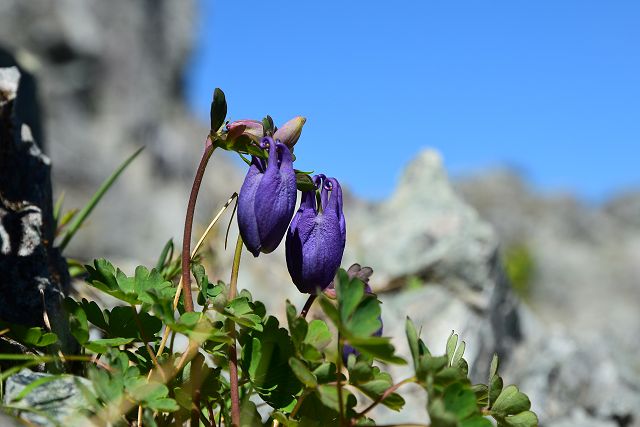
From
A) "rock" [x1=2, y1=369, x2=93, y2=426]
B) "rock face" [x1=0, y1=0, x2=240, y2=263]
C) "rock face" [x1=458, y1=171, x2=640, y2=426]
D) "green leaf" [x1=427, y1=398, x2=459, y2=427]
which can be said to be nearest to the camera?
"green leaf" [x1=427, y1=398, x2=459, y2=427]

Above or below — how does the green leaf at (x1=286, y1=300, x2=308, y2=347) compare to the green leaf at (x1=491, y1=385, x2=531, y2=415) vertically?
above

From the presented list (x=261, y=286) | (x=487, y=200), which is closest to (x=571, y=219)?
(x=487, y=200)

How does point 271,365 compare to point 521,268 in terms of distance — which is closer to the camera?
point 271,365

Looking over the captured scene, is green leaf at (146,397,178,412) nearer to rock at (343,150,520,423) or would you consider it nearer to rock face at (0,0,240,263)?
rock at (343,150,520,423)

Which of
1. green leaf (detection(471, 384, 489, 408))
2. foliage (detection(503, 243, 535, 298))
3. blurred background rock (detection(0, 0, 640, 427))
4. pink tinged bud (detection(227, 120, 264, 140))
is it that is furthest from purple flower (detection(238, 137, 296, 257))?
foliage (detection(503, 243, 535, 298))

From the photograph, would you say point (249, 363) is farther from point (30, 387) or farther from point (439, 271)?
point (439, 271)

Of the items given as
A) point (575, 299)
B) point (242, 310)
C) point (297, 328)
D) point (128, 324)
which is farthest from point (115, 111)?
point (297, 328)
